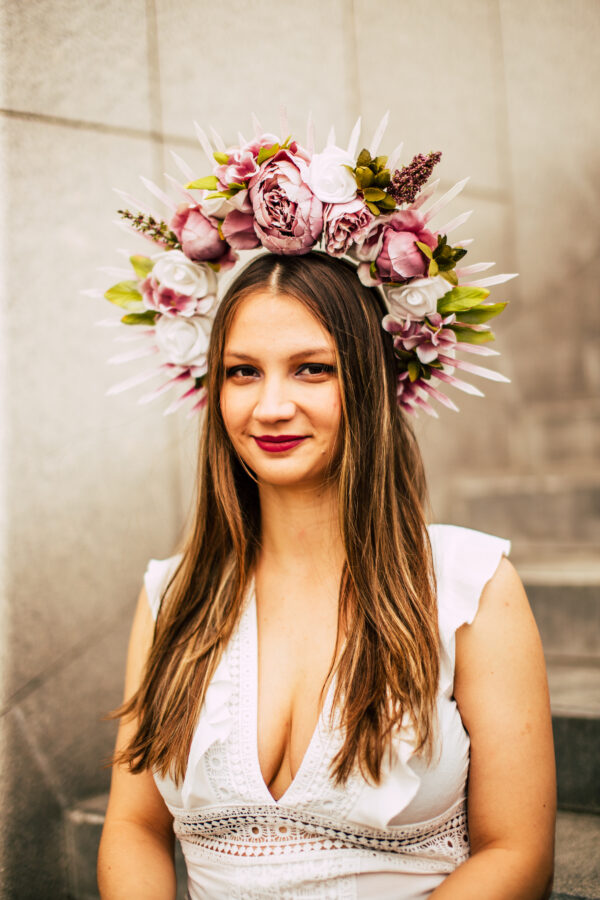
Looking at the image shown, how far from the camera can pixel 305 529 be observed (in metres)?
1.57

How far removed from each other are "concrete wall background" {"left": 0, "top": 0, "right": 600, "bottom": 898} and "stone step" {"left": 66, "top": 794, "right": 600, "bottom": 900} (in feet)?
0.16

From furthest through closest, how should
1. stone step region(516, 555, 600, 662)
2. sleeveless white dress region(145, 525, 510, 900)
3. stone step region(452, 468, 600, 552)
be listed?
stone step region(452, 468, 600, 552) < stone step region(516, 555, 600, 662) < sleeveless white dress region(145, 525, 510, 900)

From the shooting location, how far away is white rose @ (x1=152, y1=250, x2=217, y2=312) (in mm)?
1574

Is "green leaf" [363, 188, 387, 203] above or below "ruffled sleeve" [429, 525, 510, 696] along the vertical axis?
above

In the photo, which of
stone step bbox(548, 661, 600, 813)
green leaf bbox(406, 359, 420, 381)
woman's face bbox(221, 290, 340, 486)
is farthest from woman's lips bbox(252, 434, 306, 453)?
stone step bbox(548, 661, 600, 813)

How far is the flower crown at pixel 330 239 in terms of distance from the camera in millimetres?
1407

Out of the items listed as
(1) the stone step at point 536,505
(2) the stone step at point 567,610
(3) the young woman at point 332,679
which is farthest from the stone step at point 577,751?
(1) the stone step at point 536,505

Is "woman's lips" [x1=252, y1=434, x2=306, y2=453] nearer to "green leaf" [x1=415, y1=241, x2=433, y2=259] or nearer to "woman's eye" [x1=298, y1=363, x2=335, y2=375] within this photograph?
"woman's eye" [x1=298, y1=363, x2=335, y2=375]

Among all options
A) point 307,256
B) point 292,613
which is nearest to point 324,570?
point 292,613

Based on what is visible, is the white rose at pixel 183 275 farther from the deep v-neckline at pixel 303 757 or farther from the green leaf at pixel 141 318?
the deep v-neckline at pixel 303 757

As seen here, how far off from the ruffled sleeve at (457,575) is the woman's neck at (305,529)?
22 cm

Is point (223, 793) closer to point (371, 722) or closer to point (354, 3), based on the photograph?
point (371, 722)

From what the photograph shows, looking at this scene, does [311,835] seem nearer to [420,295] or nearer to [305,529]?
[305,529]

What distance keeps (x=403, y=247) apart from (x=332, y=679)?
835 mm
